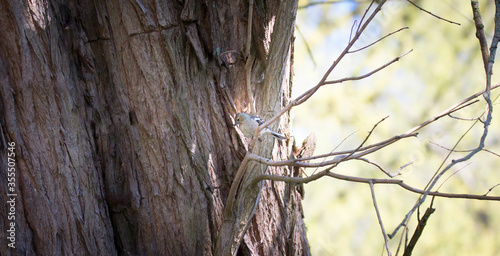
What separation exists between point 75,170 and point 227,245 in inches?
30.1

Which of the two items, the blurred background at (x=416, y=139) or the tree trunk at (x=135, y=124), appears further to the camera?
the blurred background at (x=416, y=139)

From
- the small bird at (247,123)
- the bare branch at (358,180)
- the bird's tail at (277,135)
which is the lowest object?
the bare branch at (358,180)

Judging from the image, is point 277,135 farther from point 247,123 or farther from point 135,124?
point 135,124

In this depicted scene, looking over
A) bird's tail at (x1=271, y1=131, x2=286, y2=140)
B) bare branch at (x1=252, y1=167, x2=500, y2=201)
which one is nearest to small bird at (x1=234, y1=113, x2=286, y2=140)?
bird's tail at (x1=271, y1=131, x2=286, y2=140)

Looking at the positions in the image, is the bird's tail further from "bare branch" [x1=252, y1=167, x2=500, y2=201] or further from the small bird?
"bare branch" [x1=252, y1=167, x2=500, y2=201]

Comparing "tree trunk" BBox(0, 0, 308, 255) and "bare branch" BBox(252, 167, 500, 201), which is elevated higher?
"tree trunk" BBox(0, 0, 308, 255)

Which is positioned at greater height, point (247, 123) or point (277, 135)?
point (247, 123)

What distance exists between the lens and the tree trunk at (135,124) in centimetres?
171

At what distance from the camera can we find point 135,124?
1938mm

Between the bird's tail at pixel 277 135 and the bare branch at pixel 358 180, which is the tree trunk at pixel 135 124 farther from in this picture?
the bare branch at pixel 358 180

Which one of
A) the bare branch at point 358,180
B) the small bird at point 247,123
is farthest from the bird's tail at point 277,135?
the bare branch at point 358,180

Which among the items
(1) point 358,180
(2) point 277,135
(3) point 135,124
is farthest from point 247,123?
(1) point 358,180

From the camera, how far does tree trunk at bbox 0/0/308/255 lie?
1710mm

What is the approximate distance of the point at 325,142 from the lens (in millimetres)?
4035
